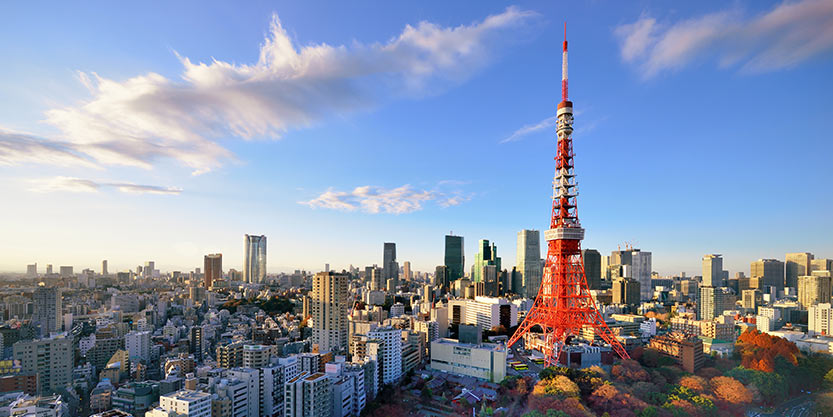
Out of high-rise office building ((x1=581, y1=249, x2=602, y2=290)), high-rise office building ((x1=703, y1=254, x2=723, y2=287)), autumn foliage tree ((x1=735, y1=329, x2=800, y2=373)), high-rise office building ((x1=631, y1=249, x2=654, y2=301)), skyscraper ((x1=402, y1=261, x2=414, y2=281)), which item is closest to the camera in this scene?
autumn foliage tree ((x1=735, y1=329, x2=800, y2=373))

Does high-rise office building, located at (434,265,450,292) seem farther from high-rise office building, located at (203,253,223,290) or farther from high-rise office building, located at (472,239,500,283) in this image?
high-rise office building, located at (203,253,223,290)

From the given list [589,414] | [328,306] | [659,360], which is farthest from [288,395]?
[659,360]

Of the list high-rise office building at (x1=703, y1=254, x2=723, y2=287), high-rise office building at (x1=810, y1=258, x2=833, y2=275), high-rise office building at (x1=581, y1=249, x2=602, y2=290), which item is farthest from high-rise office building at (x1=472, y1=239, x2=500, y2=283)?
high-rise office building at (x1=810, y1=258, x2=833, y2=275)

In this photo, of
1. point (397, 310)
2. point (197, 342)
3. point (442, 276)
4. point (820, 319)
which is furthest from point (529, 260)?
point (197, 342)

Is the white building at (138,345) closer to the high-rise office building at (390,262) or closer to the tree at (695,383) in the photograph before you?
the tree at (695,383)

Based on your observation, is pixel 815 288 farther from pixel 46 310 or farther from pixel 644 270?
pixel 46 310

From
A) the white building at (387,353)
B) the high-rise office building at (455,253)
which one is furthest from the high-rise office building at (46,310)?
the high-rise office building at (455,253)
